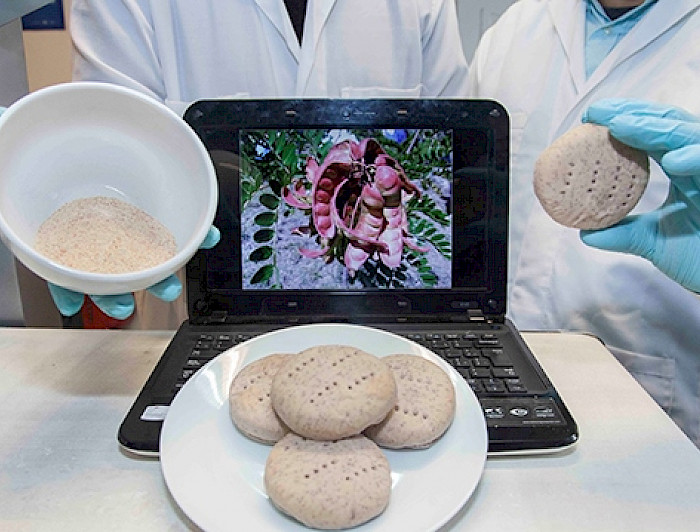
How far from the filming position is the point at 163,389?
0.59 m

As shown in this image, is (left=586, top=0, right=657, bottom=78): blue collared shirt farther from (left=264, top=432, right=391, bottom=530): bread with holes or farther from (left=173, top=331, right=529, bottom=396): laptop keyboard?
(left=264, top=432, right=391, bottom=530): bread with holes

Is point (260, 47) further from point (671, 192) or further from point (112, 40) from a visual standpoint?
point (671, 192)

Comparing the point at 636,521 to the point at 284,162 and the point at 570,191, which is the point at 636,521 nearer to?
the point at 570,191

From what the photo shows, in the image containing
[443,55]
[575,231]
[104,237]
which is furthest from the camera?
[443,55]

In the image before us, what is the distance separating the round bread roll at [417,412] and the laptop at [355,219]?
16 centimetres

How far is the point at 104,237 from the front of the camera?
56 cm

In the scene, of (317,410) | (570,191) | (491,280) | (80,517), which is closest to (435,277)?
(491,280)

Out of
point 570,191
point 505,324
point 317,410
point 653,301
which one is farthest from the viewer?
point 653,301

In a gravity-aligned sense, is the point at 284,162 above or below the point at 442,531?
above

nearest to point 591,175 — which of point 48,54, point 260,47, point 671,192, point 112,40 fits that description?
point 671,192

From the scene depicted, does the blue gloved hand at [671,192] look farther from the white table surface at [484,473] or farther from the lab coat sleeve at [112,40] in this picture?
the lab coat sleeve at [112,40]

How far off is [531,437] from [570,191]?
224 mm

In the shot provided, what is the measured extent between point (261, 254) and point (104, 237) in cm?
20

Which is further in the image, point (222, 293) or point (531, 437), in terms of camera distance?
point (222, 293)
